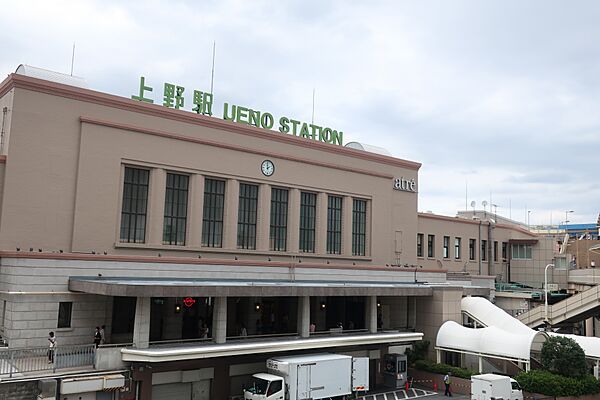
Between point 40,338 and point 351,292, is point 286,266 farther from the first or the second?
point 40,338

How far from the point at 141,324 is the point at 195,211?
525 inches

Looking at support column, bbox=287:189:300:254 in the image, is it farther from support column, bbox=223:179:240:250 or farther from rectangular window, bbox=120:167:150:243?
rectangular window, bbox=120:167:150:243

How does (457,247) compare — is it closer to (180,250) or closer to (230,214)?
(230,214)

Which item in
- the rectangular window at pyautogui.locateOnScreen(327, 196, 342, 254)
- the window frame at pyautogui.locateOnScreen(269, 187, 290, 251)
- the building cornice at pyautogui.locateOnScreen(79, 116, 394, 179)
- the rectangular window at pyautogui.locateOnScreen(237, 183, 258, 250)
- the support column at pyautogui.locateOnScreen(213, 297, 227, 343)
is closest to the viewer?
the support column at pyautogui.locateOnScreen(213, 297, 227, 343)

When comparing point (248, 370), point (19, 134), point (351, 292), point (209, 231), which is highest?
point (19, 134)

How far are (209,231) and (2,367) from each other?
62.0 ft

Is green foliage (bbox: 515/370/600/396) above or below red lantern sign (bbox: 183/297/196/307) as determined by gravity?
below

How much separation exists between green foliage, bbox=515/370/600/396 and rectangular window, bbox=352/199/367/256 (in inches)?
776

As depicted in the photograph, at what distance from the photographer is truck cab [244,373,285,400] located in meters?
32.8

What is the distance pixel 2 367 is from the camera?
91.3 ft

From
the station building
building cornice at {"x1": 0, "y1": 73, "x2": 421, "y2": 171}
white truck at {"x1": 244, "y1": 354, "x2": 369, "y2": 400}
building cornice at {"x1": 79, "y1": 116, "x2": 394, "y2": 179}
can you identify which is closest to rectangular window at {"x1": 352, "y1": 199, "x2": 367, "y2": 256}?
the station building

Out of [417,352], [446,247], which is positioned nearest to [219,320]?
[417,352]

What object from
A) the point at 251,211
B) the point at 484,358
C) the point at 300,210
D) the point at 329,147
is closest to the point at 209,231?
the point at 251,211

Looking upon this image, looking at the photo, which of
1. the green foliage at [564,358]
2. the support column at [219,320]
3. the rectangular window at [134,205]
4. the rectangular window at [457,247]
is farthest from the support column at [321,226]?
the rectangular window at [457,247]
